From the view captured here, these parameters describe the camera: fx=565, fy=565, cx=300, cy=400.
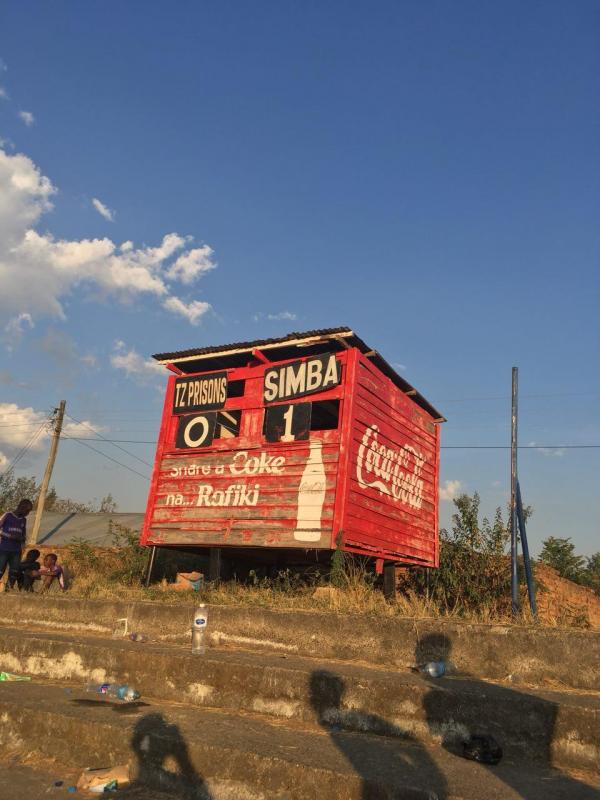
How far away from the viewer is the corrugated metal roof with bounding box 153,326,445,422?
10.0m

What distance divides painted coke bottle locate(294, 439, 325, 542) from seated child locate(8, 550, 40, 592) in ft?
17.2

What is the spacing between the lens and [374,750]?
3.70 metres

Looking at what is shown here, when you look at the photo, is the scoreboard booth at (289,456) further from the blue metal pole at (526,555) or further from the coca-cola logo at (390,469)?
the blue metal pole at (526,555)

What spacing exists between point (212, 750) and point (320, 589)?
4.24 meters

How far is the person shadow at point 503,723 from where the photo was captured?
3547 mm

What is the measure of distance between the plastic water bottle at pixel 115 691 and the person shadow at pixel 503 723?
2.72 meters

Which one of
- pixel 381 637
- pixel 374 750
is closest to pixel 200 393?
pixel 381 637

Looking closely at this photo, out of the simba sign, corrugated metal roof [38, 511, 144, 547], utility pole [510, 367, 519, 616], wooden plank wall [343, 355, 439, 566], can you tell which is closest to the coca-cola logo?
wooden plank wall [343, 355, 439, 566]

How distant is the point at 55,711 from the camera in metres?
4.41

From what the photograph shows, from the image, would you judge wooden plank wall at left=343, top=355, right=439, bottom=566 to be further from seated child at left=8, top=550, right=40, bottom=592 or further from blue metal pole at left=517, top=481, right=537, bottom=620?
seated child at left=8, top=550, right=40, bottom=592

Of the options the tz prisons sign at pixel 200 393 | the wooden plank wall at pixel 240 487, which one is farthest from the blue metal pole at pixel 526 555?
the tz prisons sign at pixel 200 393

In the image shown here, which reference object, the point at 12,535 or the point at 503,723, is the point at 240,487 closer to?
the point at 12,535

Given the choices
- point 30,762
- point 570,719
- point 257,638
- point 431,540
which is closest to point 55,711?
point 30,762

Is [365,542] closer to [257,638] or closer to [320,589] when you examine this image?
[320,589]
